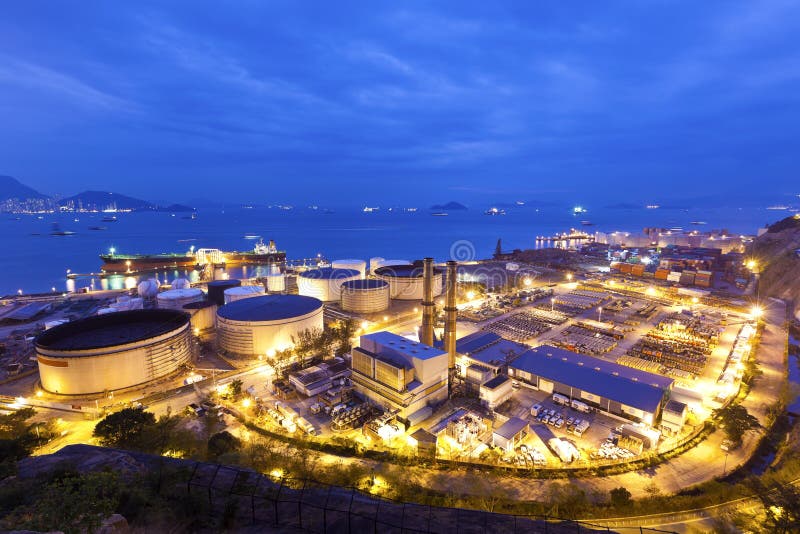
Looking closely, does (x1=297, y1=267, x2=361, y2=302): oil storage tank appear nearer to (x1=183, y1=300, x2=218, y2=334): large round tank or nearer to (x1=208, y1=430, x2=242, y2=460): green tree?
(x1=183, y1=300, x2=218, y2=334): large round tank

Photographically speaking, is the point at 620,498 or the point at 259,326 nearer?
the point at 620,498

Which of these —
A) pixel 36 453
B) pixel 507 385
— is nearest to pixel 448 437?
pixel 507 385

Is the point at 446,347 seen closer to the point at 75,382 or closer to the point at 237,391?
the point at 237,391

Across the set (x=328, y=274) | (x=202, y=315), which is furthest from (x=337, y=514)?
(x=328, y=274)

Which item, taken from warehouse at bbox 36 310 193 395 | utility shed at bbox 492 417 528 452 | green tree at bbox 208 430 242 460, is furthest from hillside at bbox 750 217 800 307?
warehouse at bbox 36 310 193 395

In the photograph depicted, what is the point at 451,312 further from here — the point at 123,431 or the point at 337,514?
the point at 123,431

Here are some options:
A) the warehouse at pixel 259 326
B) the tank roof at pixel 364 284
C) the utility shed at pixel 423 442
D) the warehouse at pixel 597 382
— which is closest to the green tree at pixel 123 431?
the warehouse at pixel 259 326
